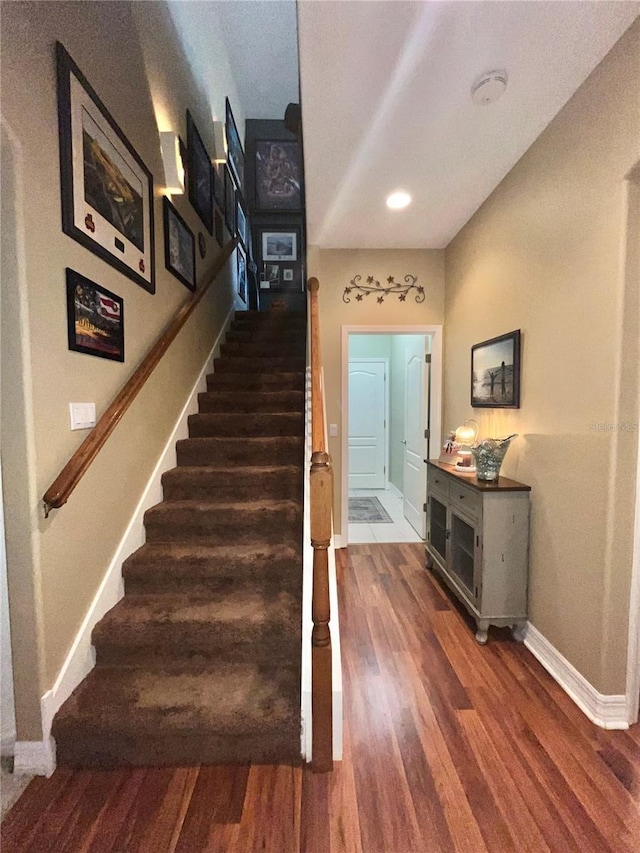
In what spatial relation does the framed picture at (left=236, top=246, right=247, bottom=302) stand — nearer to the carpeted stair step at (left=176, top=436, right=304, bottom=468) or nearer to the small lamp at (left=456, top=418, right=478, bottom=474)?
the carpeted stair step at (left=176, top=436, right=304, bottom=468)

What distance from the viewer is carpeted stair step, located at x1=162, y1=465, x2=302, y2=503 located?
2318 mm

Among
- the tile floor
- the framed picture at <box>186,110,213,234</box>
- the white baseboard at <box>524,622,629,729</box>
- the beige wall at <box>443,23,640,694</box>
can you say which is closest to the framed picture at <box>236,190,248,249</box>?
the framed picture at <box>186,110,213,234</box>

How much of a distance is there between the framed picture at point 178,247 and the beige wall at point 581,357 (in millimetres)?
2237

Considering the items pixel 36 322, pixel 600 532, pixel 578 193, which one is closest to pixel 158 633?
pixel 36 322

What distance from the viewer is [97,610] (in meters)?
1.65

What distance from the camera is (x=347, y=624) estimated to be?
228 cm

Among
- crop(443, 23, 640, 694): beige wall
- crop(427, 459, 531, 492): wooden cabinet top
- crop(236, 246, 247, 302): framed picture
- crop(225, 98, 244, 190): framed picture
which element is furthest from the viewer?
crop(236, 246, 247, 302): framed picture

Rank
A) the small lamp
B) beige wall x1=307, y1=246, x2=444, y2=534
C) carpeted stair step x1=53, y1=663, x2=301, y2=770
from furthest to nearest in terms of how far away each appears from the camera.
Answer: beige wall x1=307, y1=246, x2=444, y2=534 < the small lamp < carpeted stair step x1=53, y1=663, x2=301, y2=770

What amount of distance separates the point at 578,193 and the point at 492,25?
0.78m

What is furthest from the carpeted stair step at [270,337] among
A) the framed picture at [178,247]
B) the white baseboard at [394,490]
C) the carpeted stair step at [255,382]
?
the white baseboard at [394,490]

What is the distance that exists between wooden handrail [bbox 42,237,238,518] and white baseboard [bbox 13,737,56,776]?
85 centimetres

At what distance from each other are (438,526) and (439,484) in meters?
0.33

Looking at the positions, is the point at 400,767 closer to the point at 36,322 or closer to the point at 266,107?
the point at 36,322

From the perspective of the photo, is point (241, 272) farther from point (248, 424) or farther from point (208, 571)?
point (208, 571)
